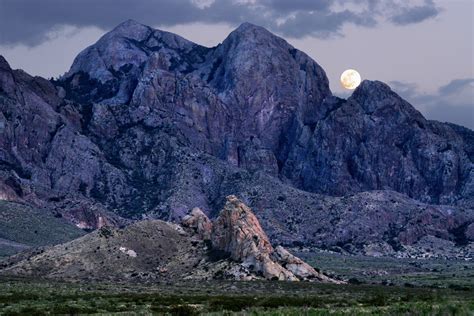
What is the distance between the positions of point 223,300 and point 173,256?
65.9m

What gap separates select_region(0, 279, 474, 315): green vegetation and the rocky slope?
33.2 ft

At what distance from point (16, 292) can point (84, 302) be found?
16.0 metres

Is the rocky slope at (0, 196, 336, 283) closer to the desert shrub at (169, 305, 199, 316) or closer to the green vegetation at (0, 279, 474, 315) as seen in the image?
the green vegetation at (0, 279, 474, 315)

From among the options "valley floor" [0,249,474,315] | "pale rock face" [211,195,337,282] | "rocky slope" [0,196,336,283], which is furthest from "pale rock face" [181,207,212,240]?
"valley floor" [0,249,474,315]

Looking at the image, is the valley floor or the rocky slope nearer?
the valley floor

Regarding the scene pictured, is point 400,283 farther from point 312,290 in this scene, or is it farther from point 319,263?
point 319,263

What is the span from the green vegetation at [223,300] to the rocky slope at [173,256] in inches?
398

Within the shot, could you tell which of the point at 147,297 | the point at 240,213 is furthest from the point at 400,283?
the point at 147,297

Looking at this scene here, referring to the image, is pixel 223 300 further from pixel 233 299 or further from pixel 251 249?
pixel 251 249

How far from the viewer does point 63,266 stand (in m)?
140

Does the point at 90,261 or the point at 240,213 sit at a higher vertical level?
the point at 240,213

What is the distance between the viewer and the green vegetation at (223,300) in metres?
57.2

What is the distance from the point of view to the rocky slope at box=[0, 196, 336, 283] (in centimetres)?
13250

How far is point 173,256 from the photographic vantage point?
146125 mm
